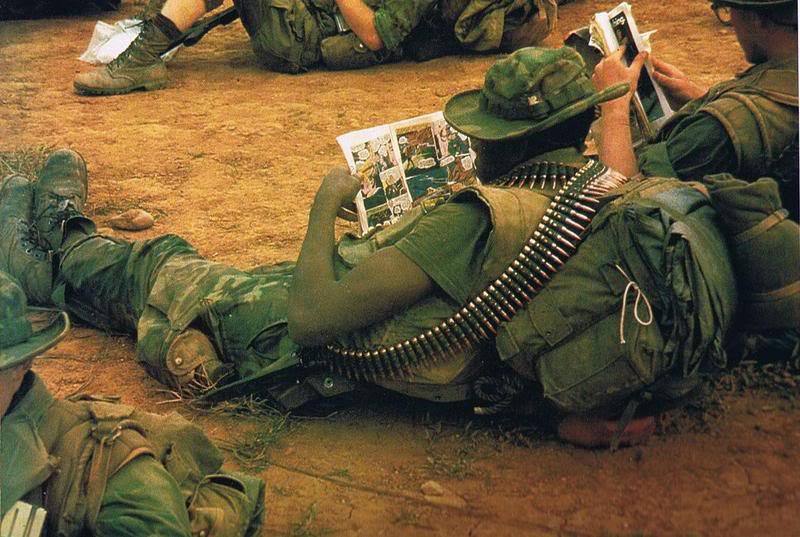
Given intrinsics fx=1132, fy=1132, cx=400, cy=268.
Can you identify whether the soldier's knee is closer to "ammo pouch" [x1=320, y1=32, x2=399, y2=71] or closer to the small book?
"ammo pouch" [x1=320, y1=32, x2=399, y2=71]

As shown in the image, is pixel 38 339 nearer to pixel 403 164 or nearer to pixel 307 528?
pixel 307 528

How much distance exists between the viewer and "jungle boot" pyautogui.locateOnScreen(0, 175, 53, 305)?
4965 mm

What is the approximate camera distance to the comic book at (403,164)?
476cm

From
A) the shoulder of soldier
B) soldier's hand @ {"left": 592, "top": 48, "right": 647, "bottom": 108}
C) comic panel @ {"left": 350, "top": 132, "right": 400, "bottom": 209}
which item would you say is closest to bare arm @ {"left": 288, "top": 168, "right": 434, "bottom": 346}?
comic panel @ {"left": 350, "top": 132, "right": 400, "bottom": 209}

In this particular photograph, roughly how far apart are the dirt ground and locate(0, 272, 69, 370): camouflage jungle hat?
1.08 m

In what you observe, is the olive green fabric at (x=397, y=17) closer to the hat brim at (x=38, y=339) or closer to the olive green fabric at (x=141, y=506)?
the hat brim at (x=38, y=339)

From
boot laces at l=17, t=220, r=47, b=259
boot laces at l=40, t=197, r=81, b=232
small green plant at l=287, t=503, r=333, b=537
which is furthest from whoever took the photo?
boot laces at l=40, t=197, r=81, b=232

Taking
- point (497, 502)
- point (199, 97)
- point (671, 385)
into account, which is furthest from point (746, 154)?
point (199, 97)

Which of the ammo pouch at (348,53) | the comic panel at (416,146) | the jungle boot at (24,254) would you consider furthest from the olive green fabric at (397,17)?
the jungle boot at (24,254)

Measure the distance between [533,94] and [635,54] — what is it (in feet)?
4.14

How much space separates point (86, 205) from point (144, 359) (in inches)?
76.6

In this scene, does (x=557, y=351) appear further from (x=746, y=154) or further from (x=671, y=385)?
(x=746, y=154)

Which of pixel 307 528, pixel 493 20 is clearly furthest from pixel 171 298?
pixel 493 20

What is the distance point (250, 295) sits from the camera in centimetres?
433
